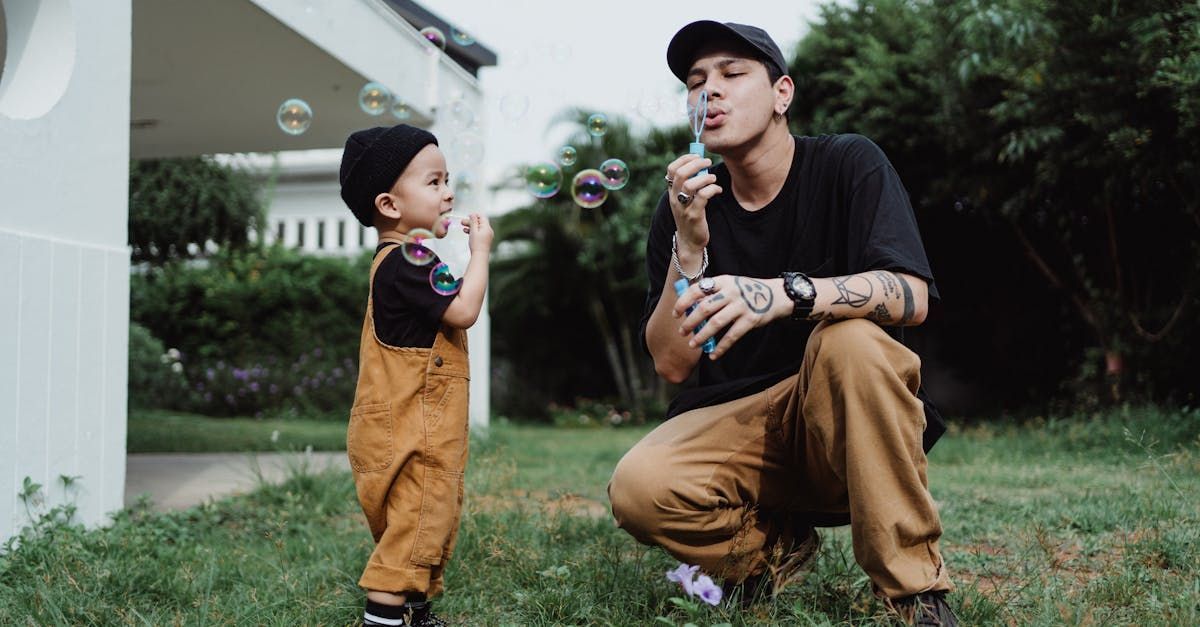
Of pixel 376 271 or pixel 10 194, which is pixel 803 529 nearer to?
pixel 376 271

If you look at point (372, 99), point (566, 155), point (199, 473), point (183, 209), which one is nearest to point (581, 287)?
point (183, 209)

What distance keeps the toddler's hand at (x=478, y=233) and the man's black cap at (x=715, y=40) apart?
0.67 metres

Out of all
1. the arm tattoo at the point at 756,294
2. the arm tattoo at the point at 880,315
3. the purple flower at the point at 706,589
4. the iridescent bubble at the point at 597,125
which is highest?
the iridescent bubble at the point at 597,125

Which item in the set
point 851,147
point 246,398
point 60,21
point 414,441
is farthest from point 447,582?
point 246,398

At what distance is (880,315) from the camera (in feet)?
6.84

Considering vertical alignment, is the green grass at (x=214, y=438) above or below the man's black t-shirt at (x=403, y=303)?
below

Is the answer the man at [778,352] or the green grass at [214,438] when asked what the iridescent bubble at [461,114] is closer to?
the man at [778,352]

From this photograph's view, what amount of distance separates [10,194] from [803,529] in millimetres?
2513

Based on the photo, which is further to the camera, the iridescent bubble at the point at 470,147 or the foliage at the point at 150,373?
the foliage at the point at 150,373

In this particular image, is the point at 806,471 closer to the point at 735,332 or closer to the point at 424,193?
the point at 735,332

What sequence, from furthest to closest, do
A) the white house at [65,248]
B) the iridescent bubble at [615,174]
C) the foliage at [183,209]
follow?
the foliage at [183,209] → the iridescent bubble at [615,174] → the white house at [65,248]

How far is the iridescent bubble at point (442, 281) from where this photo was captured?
7.46 ft

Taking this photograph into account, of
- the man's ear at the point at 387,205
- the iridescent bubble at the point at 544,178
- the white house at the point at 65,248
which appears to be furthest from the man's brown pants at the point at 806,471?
the white house at the point at 65,248

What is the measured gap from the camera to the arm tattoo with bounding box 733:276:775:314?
6.50ft
